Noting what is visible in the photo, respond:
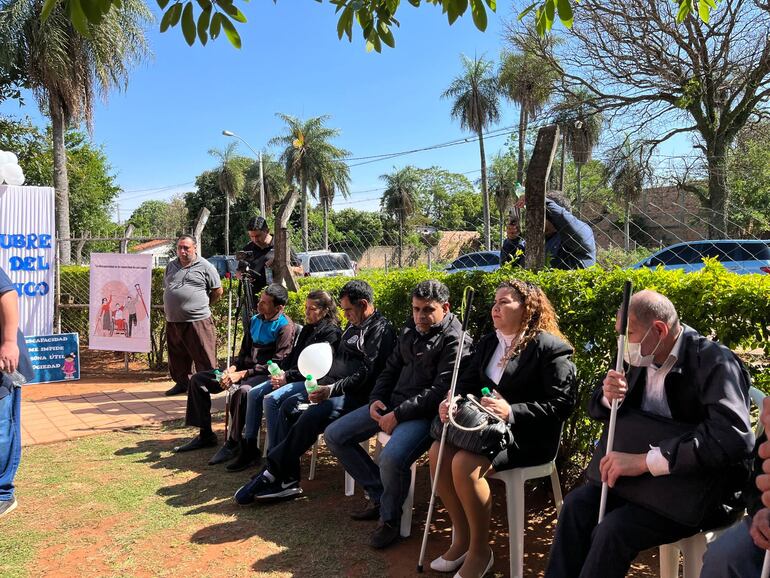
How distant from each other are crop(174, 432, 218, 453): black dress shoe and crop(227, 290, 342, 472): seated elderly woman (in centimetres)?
69

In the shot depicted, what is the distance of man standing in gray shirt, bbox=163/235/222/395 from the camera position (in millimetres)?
6879

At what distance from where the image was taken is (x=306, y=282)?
280 inches

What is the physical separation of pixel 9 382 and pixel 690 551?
3.98 meters

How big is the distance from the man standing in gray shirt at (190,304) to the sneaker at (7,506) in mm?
2944

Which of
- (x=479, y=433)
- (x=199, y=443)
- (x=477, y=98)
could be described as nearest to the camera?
(x=479, y=433)

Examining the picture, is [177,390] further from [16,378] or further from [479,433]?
[479,433]

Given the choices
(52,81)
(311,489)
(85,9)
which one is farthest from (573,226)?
(52,81)

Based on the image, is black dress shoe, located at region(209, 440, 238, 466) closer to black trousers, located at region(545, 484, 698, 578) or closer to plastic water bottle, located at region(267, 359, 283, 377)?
plastic water bottle, located at region(267, 359, 283, 377)

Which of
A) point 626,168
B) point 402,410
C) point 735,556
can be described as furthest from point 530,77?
point 735,556

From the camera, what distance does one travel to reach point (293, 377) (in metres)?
4.81

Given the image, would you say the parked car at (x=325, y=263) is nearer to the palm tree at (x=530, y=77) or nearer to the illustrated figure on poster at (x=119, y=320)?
the palm tree at (x=530, y=77)

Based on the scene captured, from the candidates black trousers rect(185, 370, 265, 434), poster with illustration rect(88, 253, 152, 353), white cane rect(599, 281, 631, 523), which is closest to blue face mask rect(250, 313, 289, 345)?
black trousers rect(185, 370, 265, 434)

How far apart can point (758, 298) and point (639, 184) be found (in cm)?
1444

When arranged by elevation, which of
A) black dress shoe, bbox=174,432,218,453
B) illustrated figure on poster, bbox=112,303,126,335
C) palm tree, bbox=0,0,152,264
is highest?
palm tree, bbox=0,0,152,264
